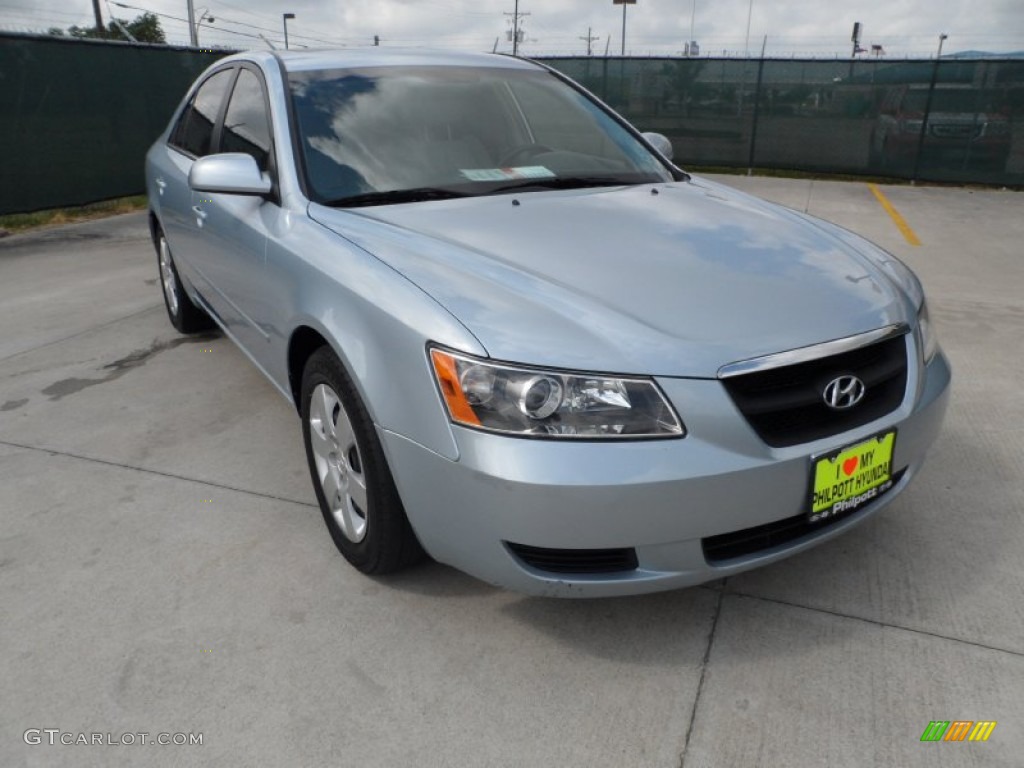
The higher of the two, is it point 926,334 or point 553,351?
point 553,351

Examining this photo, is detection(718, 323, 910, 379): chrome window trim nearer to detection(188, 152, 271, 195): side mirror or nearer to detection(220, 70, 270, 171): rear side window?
detection(188, 152, 271, 195): side mirror

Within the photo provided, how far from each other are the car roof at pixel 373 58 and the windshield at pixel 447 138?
0.21ft

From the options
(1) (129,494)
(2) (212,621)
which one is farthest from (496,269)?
(1) (129,494)

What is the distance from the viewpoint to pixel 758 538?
2.03 m

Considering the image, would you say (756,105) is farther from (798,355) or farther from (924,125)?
(798,355)

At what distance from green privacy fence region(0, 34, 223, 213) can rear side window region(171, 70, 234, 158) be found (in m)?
5.50

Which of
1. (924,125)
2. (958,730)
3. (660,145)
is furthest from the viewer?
(924,125)

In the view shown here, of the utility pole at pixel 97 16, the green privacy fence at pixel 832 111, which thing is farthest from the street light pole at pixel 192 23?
the green privacy fence at pixel 832 111

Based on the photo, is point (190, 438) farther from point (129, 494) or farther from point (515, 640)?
point (515, 640)

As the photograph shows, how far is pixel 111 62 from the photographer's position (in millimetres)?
10086

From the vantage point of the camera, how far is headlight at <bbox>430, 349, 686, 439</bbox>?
1856 mm

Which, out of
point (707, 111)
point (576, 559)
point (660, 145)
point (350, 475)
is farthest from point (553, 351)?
point (707, 111)

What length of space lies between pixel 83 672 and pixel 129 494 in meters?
1.02

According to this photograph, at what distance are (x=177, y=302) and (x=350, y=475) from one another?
9.62ft
